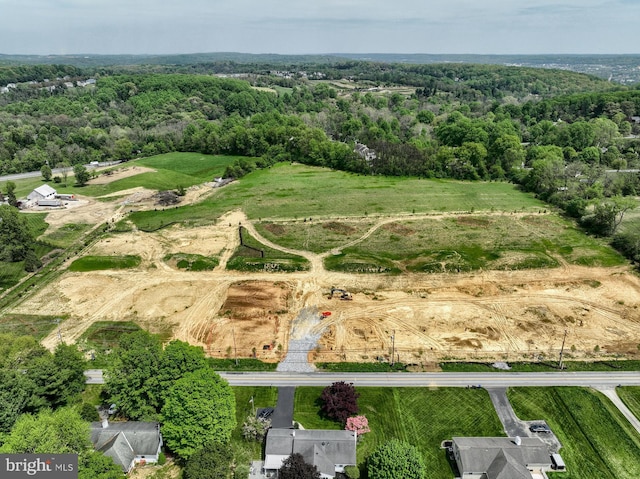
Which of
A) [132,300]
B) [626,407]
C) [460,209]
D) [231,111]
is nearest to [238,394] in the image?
[132,300]

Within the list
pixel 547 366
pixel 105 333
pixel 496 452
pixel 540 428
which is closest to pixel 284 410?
pixel 496 452

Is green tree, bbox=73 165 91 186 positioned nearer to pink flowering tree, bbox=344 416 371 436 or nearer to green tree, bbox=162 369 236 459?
green tree, bbox=162 369 236 459

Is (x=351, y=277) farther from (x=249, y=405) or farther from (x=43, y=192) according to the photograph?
(x=43, y=192)

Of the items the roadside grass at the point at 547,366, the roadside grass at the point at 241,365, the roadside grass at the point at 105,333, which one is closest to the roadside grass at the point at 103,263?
the roadside grass at the point at 105,333

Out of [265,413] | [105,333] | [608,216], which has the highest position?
[608,216]

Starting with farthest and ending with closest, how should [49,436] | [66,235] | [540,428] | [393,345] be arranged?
[66,235], [393,345], [540,428], [49,436]

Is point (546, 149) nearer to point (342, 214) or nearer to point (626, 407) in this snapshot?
point (342, 214)
